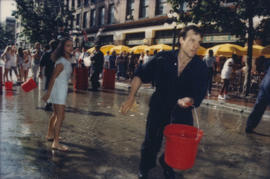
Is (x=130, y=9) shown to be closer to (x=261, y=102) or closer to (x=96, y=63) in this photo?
(x=96, y=63)

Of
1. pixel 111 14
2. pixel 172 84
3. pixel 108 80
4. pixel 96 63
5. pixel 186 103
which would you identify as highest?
pixel 111 14

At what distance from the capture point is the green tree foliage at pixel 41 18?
28.7 metres

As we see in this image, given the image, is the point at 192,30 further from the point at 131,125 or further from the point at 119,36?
the point at 119,36

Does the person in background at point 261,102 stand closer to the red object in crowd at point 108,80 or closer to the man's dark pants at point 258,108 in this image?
the man's dark pants at point 258,108

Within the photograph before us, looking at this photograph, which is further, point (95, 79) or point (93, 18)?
point (93, 18)

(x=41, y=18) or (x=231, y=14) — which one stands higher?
(x=41, y=18)

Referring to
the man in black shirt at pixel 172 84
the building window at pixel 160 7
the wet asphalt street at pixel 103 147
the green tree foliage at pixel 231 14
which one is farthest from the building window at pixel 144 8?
the man in black shirt at pixel 172 84

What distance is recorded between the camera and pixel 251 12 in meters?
11.3

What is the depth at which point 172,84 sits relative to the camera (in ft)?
9.68

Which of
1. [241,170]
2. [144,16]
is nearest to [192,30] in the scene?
[241,170]

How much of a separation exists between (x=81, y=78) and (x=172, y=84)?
910 centimetres

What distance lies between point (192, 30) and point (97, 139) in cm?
277

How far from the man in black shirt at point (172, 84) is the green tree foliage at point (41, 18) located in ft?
91.3

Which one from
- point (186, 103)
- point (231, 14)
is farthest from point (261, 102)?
point (231, 14)
